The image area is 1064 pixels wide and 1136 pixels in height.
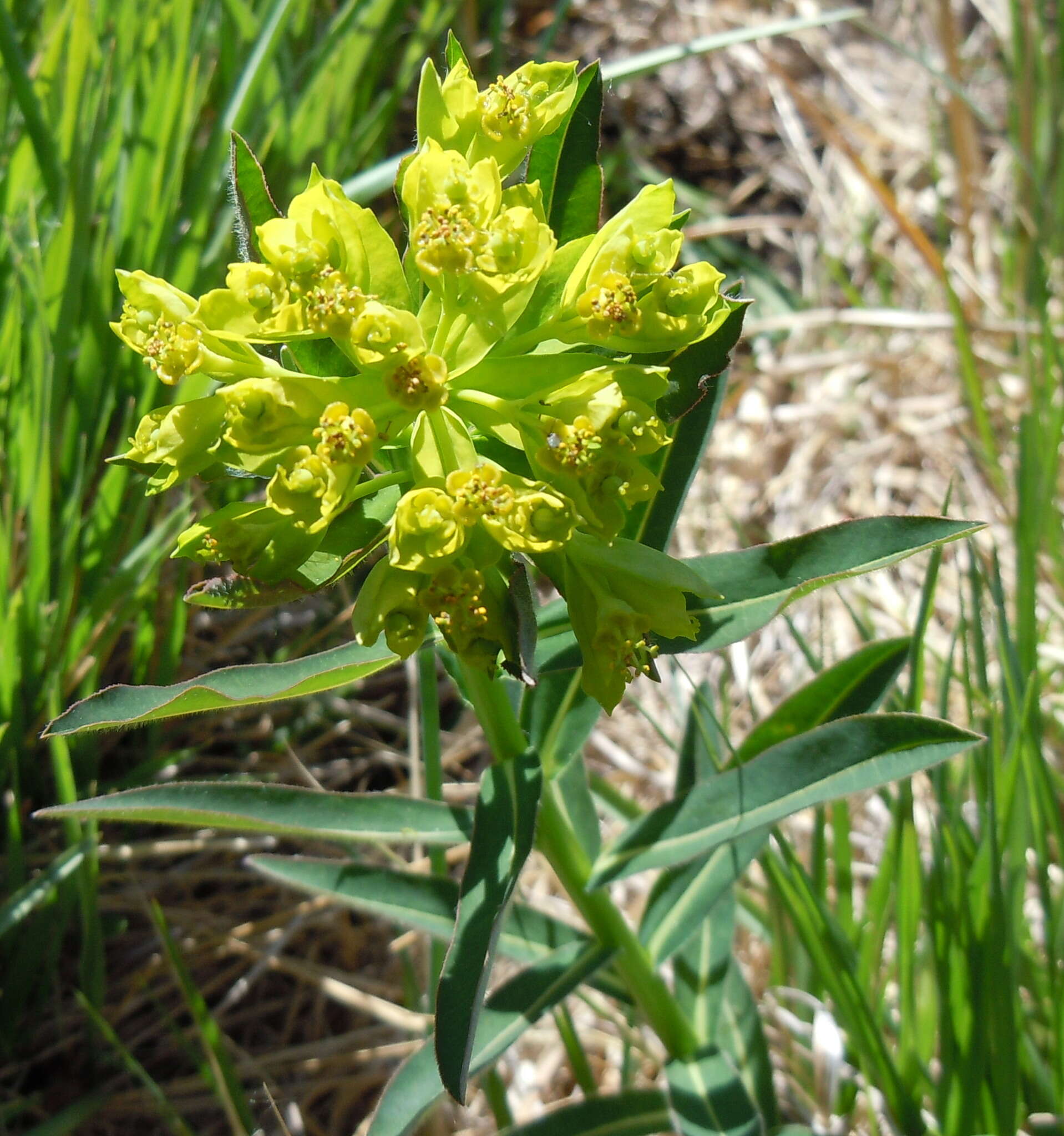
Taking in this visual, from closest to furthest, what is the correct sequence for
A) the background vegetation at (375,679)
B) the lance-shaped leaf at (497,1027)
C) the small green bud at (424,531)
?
the small green bud at (424,531), the lance-shaped leaf at (497,1027), the background vegetation at (375,679)

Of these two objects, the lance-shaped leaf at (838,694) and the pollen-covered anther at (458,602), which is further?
the lance-shaped leaf at (838,694)

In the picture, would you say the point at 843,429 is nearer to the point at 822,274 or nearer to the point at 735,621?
the point at 822,274

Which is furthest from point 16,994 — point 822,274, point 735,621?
point 822,274

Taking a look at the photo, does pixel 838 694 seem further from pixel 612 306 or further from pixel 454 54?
pixel 454 54

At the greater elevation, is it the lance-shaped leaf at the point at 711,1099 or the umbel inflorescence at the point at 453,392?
the umbel inflorescence at the point at 453,392

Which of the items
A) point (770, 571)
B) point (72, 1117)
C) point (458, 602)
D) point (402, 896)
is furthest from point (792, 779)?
point (72, 1117)

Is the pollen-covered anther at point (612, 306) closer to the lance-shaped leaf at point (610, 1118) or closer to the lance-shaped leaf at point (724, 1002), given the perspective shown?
the lance-shaped leaf at point (724, 1002)

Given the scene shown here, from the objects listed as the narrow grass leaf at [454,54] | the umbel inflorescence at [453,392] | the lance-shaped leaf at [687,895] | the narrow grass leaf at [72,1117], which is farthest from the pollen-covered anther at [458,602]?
the narrow grass leaf at [72,1117]
